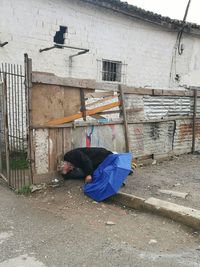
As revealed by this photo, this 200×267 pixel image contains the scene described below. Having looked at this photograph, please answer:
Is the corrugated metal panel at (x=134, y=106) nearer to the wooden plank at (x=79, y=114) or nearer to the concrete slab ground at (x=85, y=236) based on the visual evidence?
the wooden plank at (x=79, y=114)

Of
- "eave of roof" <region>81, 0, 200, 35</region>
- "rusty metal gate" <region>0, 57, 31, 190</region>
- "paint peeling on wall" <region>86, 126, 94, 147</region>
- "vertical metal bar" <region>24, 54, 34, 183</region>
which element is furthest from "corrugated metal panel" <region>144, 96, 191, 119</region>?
"eave of roof" <region>81, 0, 200, 35</region>

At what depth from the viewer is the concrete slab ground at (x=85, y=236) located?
3.38 meters

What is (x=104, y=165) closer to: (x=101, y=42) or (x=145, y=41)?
(x=101, y=42)

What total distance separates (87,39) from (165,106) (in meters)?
3.75

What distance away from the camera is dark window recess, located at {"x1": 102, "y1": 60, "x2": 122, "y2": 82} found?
34.9 ft

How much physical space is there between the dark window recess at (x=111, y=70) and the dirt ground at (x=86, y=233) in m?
5.73

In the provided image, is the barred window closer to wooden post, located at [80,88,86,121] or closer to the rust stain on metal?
the rust stain on metal

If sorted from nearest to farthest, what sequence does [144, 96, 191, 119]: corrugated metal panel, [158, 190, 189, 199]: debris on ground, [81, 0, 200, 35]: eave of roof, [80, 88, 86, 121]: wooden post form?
[158, 190, 189, 199]: debris on ground → [80, 88, 86, 121]: wooden post → [144, 96, 191, 119]: corrugated metal panel → [81, 0, 200, 35]: eave of roof

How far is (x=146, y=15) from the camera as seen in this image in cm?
1095

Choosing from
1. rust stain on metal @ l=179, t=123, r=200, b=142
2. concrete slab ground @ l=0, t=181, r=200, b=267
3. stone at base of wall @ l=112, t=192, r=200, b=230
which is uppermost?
rust stain on metal @ l=179, t=123, r=200, b=142

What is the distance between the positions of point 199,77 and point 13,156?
10.1m

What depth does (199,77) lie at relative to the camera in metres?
14.3

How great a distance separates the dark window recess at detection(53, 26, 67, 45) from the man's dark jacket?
15.7 feet

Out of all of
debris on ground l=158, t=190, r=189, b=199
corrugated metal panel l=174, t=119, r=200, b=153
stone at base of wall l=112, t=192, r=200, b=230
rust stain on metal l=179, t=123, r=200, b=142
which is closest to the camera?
stone at base of wall l=112, t=192, r=200, b=230
